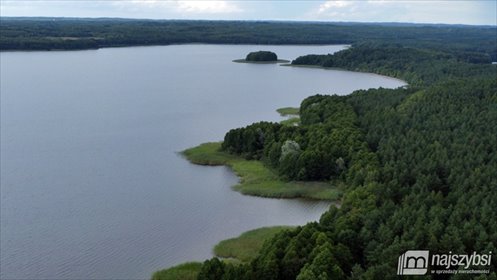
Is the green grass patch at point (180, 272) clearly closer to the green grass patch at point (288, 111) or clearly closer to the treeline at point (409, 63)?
the green grass patch at point (288, 111)

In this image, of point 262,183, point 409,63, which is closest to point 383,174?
point 262,183

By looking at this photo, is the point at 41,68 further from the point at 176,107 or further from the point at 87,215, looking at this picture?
the point at 87,215

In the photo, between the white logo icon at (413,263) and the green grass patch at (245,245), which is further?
the green grass patch at (245,245)

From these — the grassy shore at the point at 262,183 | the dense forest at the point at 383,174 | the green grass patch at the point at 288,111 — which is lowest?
the grassy shore at the point at 262,183

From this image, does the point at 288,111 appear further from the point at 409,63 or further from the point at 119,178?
the point at 409,63

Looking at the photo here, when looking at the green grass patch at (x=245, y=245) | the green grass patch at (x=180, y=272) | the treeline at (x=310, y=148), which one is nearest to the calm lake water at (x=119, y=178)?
the green grass patch at (x=245, y=245)

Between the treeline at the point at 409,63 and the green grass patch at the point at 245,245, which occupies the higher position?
the treeline at the point at 409,63

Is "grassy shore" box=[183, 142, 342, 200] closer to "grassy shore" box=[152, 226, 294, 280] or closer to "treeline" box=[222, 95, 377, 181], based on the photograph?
"treeline" box=[222, 95, 377, 181]
